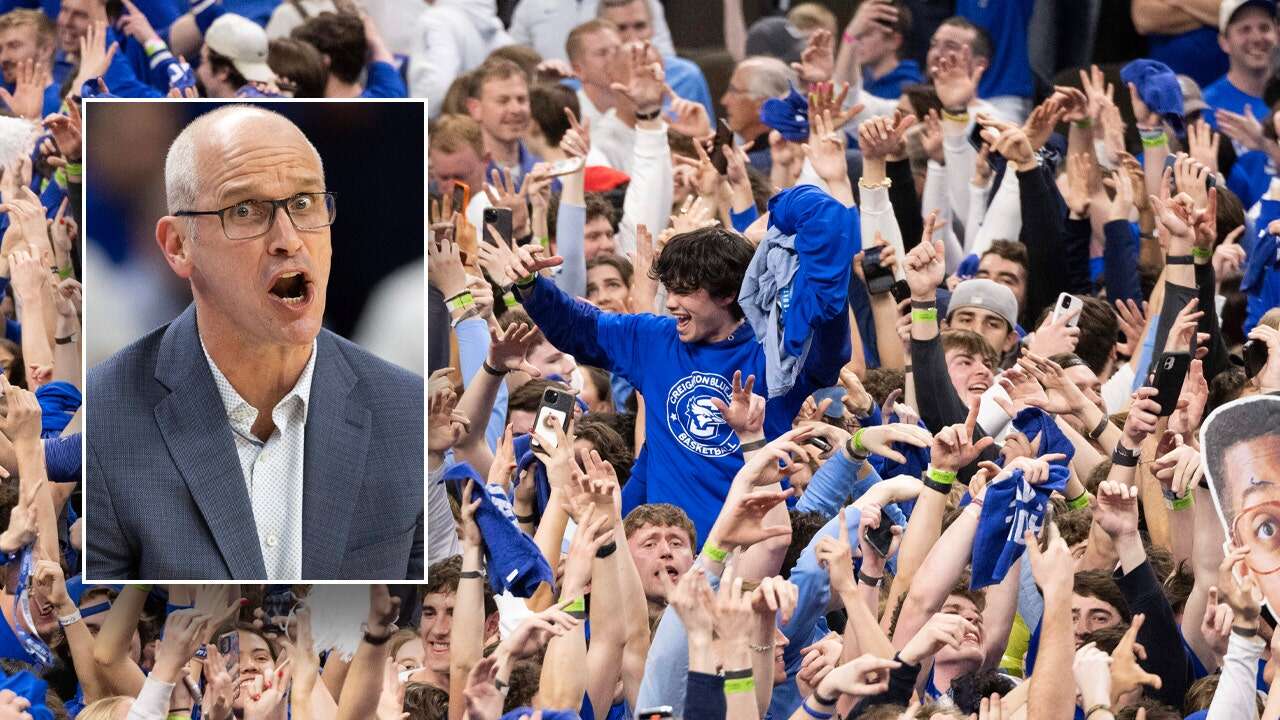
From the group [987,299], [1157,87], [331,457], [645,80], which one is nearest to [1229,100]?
[1157,87]

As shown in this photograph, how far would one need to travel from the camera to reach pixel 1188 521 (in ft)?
19.2

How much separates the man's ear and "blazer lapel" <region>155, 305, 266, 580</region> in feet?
0.35

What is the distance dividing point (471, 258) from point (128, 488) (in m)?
2.34

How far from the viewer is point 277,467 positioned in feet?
16.8

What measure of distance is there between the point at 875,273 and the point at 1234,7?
365 centimetres

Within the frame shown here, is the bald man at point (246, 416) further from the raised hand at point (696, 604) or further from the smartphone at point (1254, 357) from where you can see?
the smartphone at point (1254, 357)

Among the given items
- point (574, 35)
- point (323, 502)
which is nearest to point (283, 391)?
point (323, 502)

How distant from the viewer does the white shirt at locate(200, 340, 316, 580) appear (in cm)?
507

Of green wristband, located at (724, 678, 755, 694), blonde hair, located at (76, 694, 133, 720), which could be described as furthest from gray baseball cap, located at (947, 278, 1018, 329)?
blonde hair, located at (76, 694, 133, 720)

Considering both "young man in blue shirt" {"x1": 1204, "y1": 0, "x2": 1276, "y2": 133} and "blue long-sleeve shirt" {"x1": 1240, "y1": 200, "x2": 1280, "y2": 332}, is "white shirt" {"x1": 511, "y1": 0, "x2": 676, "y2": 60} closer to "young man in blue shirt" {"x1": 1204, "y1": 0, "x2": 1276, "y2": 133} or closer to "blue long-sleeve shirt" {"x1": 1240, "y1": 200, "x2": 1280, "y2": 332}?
"young man in blue shirt" {"x1": 1204, "y1": 0, "x2": 1276, "y2": 133}

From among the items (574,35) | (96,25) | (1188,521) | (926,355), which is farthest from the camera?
(574,35)

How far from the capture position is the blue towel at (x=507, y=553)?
5074 mm

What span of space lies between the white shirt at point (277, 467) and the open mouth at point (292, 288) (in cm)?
15

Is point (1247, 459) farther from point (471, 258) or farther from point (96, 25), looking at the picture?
point (96, 25)
